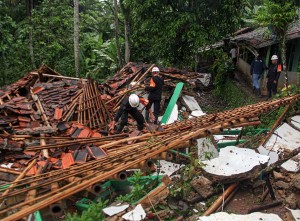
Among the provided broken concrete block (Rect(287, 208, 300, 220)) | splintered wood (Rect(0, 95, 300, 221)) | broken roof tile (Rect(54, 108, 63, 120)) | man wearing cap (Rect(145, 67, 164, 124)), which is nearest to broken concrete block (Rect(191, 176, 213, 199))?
splintered wood (Rect(0, 95, 300, 221))

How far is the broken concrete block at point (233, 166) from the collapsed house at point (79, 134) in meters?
0.15

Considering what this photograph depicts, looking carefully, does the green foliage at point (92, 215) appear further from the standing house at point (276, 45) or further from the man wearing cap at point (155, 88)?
the standing house at point (276, 45)

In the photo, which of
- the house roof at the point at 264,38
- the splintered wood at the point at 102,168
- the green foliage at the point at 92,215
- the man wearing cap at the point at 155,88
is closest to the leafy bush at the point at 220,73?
the house roof at the point at 264,38

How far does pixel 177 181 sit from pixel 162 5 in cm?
919

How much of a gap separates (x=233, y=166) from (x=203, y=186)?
62 cm

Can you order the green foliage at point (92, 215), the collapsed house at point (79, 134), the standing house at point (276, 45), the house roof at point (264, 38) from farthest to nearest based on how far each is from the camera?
1. the standing house at point (276, 45)
2. the house roof at point (264, 38)
3. the green foliage at point (92, 215)
4. the collapsed house at point (79, 134)

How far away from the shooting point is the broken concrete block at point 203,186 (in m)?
5.22

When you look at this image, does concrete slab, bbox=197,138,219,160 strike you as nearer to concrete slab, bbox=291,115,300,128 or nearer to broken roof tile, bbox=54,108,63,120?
concrete slab, bbox=291,115,300,128

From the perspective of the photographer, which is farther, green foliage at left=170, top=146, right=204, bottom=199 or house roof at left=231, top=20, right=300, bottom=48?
house roof at left=231, top=20, right=300, bottom=48

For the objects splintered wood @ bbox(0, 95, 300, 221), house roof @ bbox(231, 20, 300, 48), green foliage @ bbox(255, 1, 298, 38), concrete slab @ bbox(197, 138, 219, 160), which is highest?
green foliage @ bbox(255, 1, 298, 38)

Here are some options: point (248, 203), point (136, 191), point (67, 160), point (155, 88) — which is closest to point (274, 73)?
point (155, 88)

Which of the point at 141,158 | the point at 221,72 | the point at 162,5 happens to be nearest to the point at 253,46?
the point at 221,72

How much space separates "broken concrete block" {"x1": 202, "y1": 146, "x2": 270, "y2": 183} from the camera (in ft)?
17.2

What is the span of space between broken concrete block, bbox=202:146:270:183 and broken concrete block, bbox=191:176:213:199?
0.35 feet
